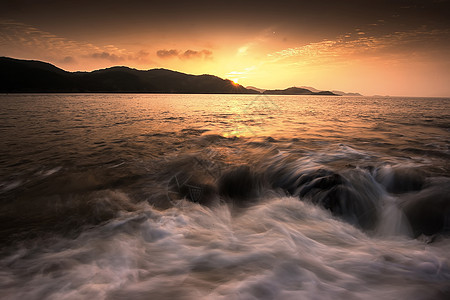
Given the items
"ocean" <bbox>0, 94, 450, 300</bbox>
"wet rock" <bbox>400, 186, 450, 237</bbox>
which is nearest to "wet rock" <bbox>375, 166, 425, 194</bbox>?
"ocean" <bbox>0, 94, 450, 300</bbox>

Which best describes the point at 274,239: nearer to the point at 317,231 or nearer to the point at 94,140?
the point at 317,231

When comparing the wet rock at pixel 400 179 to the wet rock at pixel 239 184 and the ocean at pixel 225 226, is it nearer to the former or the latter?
the ocean at pixel 225 226

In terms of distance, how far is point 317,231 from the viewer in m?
4.61

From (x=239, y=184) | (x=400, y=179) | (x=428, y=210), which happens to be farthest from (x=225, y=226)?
(x=400, y=179)

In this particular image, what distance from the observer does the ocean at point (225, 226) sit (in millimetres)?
3141

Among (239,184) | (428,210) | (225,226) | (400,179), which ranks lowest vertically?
(225,226)

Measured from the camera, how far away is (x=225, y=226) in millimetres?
4918

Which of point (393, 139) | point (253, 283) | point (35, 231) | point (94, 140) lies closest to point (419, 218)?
point (253, 283)

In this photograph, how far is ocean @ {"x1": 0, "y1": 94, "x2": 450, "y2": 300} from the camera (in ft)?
10.3

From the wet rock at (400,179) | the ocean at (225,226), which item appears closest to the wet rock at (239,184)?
the ocean at (225,226)

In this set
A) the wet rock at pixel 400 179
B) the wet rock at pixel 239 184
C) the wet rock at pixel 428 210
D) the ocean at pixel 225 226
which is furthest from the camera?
the wet rock at pixel 239 184

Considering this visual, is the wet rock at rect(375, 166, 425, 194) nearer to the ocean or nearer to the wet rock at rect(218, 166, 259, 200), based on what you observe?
the ocean

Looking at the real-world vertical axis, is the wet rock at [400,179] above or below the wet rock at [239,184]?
above

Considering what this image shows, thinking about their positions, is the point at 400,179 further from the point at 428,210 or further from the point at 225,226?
the point at 225,226
